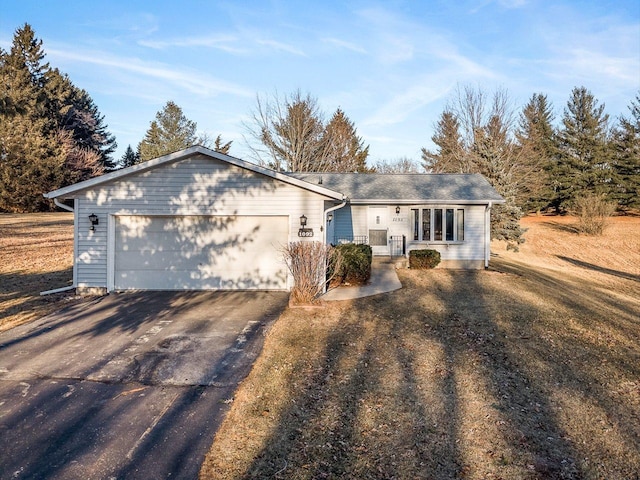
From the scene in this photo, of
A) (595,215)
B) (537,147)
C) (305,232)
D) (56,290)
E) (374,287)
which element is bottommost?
(56,290)

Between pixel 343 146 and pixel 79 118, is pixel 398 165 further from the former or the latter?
pixel 79 118

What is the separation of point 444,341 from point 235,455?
4.45 meters

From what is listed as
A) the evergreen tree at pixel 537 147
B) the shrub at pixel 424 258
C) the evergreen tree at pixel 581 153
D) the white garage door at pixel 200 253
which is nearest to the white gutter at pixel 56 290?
A: the white garage door at pixel 200 253

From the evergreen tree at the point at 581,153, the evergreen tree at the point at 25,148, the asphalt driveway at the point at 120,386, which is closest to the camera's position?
the asphalt driveway at the point at 120,386

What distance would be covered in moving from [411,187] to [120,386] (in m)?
13.8

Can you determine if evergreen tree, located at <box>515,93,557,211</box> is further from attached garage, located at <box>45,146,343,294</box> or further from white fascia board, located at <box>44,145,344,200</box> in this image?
attached garage, located at <box>45,146,343,294</box>

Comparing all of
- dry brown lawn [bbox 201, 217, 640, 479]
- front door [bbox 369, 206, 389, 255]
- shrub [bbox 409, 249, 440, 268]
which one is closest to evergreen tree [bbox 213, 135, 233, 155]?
front door [bbox 369, 206, 389, 255]

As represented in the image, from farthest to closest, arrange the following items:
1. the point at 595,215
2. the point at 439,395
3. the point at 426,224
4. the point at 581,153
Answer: the point at 581,153 < the point at 595,215 < the point at 426,224 < the point at 439,395

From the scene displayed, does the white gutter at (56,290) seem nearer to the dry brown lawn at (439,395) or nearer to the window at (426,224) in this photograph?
the dry brown lawn at (439,395)

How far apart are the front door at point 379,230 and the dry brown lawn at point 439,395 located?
18.2ft

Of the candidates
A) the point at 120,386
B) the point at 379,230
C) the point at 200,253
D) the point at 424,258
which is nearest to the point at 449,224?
the point at 424,258

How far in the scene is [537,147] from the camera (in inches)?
1555

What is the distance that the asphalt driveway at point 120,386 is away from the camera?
3.67 metres

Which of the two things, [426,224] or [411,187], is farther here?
[411,187]
